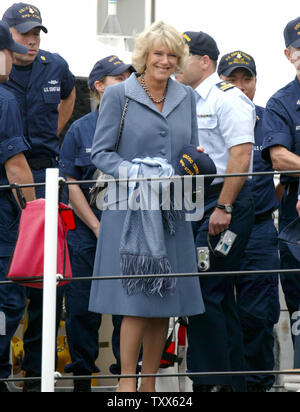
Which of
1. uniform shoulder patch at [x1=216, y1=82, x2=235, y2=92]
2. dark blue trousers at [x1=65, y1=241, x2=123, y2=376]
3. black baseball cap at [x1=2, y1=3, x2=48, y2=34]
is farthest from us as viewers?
black baseball cap at [x1=2, y1=3, x2=48, y2=34]

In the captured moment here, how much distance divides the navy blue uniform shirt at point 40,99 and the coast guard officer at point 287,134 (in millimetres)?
1379

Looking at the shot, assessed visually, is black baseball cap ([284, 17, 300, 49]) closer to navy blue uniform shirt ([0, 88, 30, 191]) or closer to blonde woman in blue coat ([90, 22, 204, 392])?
blonde woman in blue coat ([90, 22, 204, 392])

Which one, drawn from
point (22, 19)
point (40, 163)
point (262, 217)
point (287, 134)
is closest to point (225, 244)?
point (287, 134)

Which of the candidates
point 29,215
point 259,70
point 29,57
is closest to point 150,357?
point 29,215

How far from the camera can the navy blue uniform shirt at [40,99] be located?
579 cm

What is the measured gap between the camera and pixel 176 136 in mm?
4535

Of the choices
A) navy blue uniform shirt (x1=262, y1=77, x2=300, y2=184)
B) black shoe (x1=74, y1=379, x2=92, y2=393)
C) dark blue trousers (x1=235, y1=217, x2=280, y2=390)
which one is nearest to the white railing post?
black shoe (x1=74, y1=379, x2=92, y2=393)

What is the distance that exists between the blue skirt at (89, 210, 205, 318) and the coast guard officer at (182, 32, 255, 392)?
497 millimetres

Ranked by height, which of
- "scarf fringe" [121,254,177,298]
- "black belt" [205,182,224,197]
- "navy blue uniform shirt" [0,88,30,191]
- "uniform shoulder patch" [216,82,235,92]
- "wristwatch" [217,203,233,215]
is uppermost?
"uniform shoulder patch" [216,82,235,92]

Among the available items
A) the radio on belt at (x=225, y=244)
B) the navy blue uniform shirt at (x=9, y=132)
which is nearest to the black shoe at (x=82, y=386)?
the radio on belt at (x=225, y=244)

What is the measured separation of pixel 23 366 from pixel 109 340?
78 centimetres

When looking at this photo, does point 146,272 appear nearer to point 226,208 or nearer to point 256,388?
point 226,208

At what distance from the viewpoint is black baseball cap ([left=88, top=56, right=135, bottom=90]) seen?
5.87m

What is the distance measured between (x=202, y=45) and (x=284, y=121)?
2.33 ft
